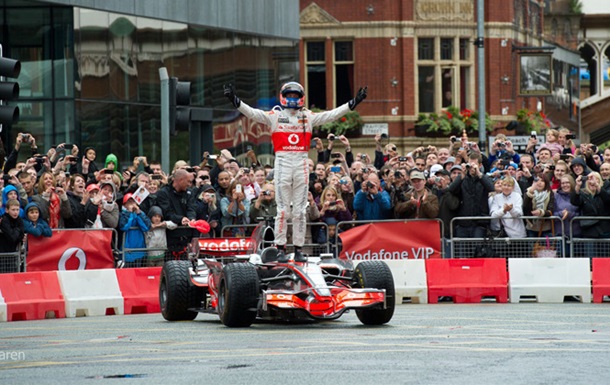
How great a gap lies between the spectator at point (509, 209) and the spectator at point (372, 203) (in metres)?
1.65

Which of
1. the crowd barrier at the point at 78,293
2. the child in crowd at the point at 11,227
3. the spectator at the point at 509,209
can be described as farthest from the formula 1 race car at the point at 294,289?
the spectator at the point at 509,209

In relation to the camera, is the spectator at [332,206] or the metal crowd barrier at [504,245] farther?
the spectator at [332,206]

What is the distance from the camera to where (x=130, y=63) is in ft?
111

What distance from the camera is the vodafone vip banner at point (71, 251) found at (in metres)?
21.5

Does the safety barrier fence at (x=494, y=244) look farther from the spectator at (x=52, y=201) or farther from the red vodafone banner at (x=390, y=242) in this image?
the spectator at (x=52, y=201)

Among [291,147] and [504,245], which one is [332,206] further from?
[291,147]

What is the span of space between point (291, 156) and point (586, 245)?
6039mm

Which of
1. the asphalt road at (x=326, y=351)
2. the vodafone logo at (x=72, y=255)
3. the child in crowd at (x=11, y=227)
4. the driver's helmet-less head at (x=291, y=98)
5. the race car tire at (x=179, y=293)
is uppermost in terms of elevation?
the driver's helmet-less head at (x=291, y=98)

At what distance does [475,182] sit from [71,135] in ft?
36.2

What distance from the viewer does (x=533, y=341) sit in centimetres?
1459

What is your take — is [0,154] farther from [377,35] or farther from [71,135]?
[377,35]

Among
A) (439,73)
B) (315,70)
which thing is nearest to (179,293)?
(315,70)

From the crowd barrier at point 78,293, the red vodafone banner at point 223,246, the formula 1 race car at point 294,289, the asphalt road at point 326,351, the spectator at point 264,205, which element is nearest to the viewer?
the asphalt road at point 326,351

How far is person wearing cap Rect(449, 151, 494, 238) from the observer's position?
894 inches
